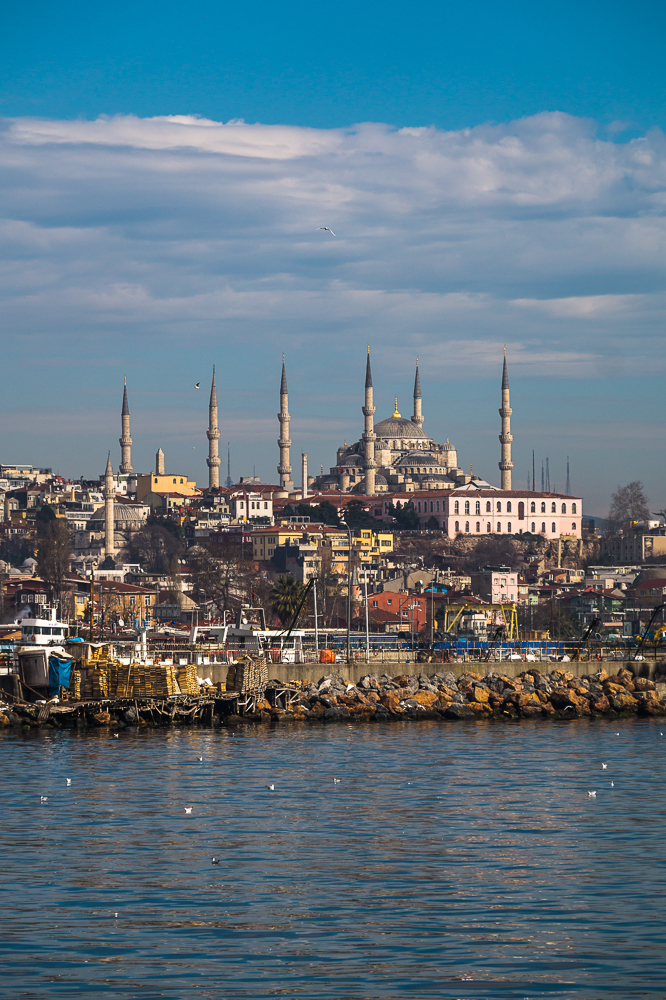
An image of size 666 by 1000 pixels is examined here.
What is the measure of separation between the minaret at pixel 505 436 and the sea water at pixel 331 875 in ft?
336

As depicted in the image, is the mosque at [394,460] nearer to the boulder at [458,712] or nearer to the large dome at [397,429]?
the large dome at [397,429]

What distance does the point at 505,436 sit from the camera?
124500 millimetres

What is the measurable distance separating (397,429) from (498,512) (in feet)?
85.4

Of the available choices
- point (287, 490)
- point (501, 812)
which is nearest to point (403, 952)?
point (501, 812)

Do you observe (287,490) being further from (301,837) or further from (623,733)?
(301,837)

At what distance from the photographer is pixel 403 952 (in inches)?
379

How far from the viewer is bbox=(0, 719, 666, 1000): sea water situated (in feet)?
29.9

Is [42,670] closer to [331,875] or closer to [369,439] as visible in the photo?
[331,875]

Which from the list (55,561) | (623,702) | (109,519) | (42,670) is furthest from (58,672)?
(109,519)

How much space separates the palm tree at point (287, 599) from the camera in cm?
4954

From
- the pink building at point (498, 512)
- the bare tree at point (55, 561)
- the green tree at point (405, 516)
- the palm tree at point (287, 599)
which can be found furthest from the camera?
the pink building at point (498, 512)

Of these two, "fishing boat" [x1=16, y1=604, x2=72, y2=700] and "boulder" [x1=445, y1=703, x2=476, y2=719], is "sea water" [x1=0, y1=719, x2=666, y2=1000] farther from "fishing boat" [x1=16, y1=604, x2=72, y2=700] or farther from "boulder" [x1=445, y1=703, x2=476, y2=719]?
"boulder" [x1=445, y1=703, x2=476, y2=719]

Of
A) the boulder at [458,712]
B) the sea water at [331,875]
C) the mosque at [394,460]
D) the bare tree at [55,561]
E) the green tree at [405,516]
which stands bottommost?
the sea water at [331,875]

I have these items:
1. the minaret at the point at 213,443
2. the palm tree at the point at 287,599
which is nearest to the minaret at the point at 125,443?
the minaret at the point at 213,443
